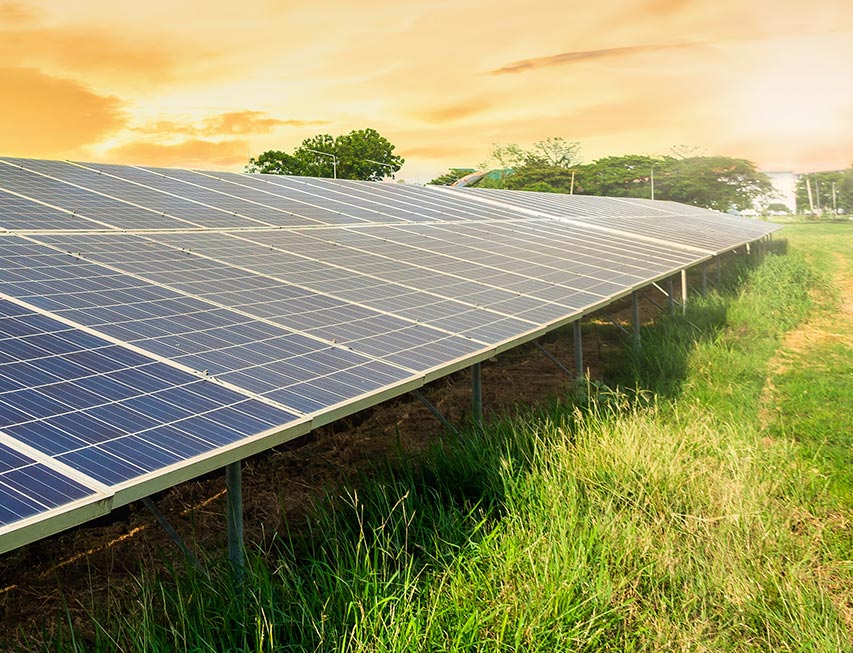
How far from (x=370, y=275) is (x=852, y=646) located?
750cm

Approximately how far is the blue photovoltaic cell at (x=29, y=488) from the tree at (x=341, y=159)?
80896 mm

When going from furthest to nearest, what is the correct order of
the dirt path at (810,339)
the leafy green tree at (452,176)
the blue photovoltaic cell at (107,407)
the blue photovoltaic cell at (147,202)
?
the leafy green tree at (452,176) < the dirt path at (810,339) < the blue photovoltaic cell at (147,202) < the blue photovoltaic cell at (107,407)

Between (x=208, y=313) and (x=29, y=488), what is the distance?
4085 millimetres

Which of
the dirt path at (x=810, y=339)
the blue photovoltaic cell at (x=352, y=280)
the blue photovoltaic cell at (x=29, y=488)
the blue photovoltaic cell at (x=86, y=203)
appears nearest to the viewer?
the blue photovoltaic cell at (x=29, y=488)

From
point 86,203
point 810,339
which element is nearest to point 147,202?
point 86,203

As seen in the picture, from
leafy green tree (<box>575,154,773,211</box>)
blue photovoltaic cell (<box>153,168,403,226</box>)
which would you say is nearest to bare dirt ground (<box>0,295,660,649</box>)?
blue photovoltaic cell (<box>153,168,403,226</box>)

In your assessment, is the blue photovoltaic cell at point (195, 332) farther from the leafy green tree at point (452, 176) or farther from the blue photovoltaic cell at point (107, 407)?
the leafy green tree at point (452, 176)

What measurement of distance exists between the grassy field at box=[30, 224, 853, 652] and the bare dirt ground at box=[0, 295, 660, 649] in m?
0.62

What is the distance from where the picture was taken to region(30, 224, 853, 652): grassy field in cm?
597

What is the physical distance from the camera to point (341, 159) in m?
89.4

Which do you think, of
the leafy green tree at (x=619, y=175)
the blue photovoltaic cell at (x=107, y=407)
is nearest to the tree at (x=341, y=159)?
the leafy green tree at (x=619, y=175)

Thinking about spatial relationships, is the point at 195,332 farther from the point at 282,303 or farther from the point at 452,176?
the point at 452,176

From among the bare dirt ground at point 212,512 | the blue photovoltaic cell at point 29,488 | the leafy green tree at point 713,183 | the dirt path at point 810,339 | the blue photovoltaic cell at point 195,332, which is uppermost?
the leafy green tree at point 713,183

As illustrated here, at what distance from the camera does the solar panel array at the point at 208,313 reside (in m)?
5.30
